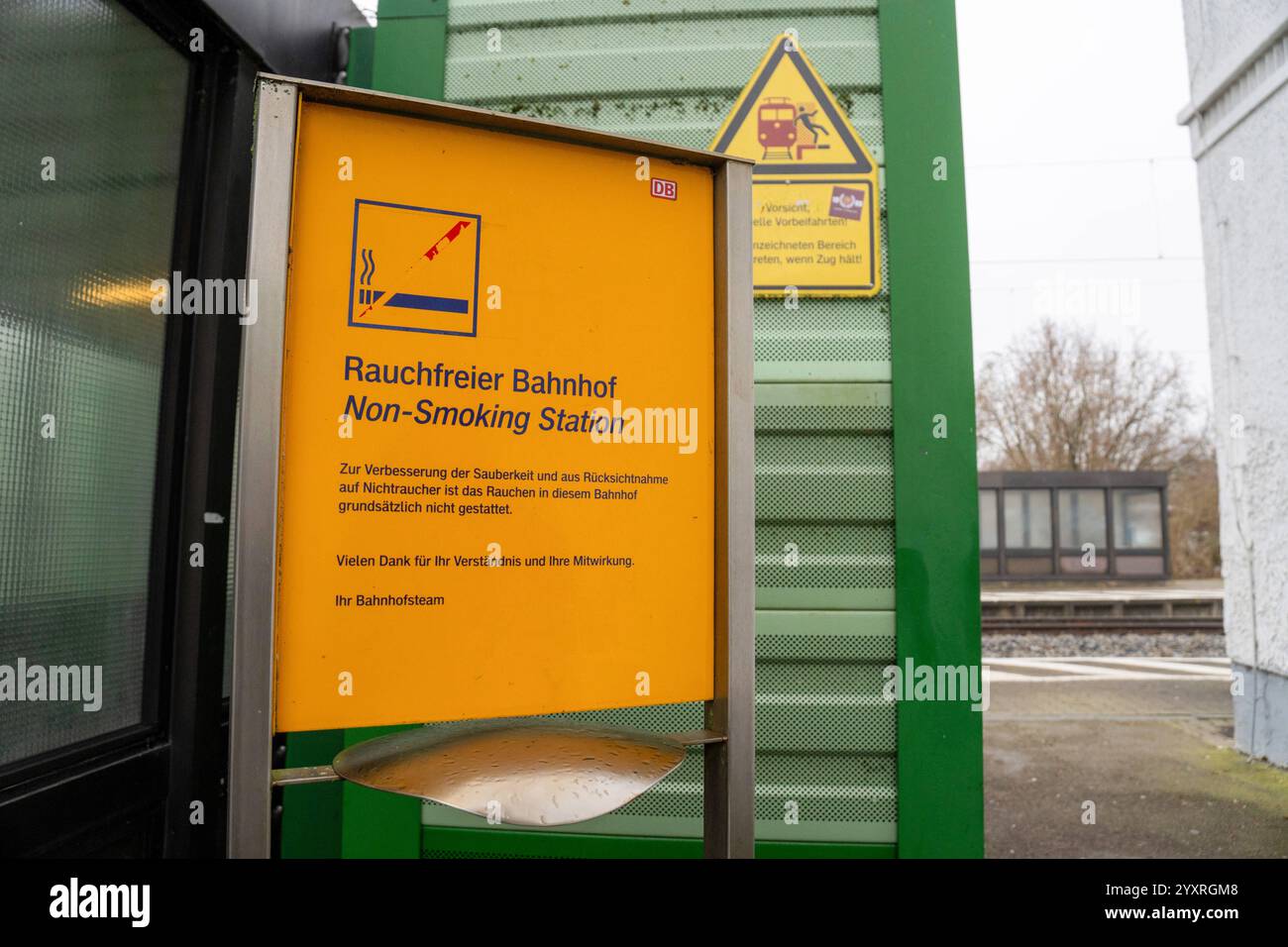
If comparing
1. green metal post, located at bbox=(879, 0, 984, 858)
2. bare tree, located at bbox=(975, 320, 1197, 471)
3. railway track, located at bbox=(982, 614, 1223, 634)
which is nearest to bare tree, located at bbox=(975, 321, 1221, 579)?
bare tree, located at bbox=(975, 320, 1197, 471)

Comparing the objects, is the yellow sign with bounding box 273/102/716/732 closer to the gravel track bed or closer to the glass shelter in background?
the gravel track bed

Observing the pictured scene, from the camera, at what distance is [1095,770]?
599 cm

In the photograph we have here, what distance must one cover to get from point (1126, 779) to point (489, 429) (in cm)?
623

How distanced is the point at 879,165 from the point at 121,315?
208 centimetres

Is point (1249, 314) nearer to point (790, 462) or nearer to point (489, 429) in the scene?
point (790, 462)

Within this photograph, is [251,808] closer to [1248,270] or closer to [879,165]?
[879,165]

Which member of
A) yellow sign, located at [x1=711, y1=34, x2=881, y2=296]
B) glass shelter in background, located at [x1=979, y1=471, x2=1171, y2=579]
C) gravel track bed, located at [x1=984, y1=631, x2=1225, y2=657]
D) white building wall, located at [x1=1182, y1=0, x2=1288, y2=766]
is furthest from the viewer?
glass shelter in background, located at [x1=979, y1=471, x2=1171, y2=579]

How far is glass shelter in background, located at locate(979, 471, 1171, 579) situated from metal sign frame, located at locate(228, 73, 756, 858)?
18881 mm

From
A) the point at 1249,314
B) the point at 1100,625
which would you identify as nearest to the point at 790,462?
the point at 1249,314

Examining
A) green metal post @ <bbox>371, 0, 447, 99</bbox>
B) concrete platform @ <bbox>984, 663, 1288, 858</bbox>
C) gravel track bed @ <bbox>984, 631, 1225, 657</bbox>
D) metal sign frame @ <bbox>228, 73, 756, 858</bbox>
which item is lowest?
concrete platform @ <bbox>984, 663, 1288, 858</bbox>

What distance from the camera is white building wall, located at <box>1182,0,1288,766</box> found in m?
6.02

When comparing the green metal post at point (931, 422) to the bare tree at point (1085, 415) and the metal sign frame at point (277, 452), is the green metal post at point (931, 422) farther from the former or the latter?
the bare tree at point (1085, 415)
